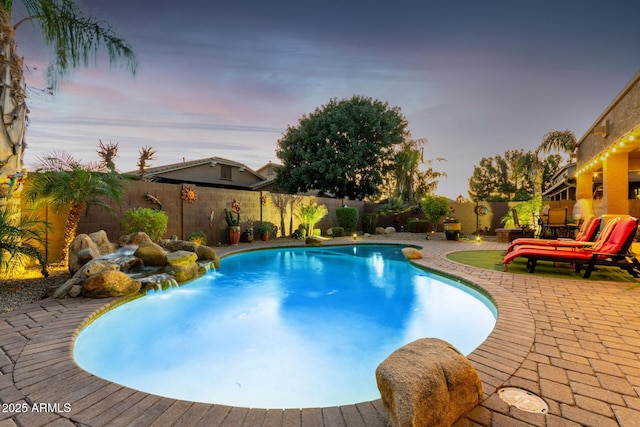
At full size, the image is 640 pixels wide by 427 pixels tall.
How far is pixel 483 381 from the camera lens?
6.48 feet

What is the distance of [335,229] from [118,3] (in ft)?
37.6

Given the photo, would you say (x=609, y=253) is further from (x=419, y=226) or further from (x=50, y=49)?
(x=419, y=226)

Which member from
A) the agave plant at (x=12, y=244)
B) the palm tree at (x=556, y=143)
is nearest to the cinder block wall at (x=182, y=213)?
the agave plant at (x=12, y=244)

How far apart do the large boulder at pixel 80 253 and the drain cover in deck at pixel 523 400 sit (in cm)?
594

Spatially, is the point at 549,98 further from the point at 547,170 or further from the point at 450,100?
the point at 547,170

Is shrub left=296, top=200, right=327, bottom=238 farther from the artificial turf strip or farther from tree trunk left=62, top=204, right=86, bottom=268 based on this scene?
tree trunk left=62, top=204, right=86, bottom=268

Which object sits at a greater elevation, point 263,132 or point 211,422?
point 263,132

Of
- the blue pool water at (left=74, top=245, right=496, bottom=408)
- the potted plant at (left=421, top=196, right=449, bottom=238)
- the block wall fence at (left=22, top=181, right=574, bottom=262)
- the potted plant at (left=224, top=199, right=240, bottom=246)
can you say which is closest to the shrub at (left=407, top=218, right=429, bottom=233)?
the block wall fence at (left=22, top=181, right=574, bottom=262)

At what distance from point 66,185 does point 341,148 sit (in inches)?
656

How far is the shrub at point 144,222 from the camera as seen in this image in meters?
7.54

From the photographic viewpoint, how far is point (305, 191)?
21578 mm

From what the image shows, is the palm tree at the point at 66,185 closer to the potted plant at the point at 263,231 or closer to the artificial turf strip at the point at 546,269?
the potted plant at the point at 263,231

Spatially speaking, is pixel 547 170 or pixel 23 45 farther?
pixel 547 170

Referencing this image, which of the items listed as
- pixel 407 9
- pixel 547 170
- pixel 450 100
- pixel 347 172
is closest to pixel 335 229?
pixel 347 172
